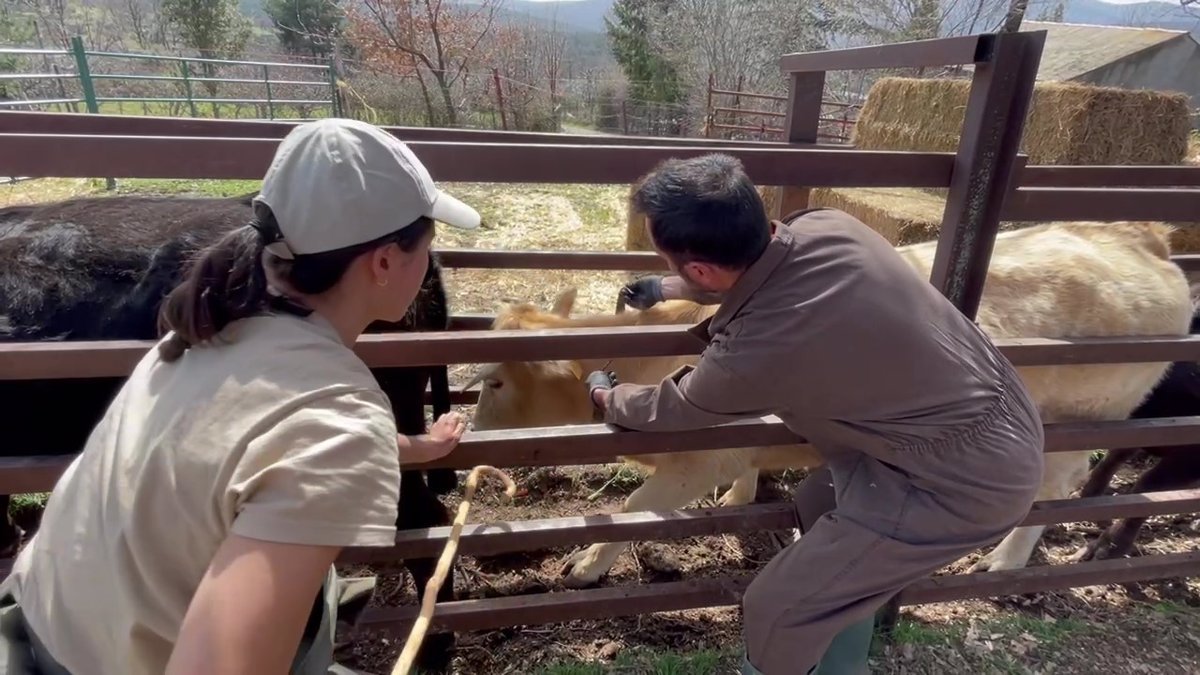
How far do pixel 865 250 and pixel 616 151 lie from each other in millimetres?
827

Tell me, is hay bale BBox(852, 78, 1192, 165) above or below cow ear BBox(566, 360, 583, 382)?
above

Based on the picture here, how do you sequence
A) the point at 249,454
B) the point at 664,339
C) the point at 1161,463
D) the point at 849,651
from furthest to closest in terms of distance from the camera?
1. the point at 1161,463
2. the point at 849,651
3. the point at 664,339
4. the point at 249,454

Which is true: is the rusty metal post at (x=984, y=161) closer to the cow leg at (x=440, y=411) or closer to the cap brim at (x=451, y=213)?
the cap brim at (x=451, y=213)

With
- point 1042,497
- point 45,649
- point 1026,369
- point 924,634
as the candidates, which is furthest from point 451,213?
point 1042,497

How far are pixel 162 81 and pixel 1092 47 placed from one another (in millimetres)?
29949

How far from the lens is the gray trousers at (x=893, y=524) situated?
205cm

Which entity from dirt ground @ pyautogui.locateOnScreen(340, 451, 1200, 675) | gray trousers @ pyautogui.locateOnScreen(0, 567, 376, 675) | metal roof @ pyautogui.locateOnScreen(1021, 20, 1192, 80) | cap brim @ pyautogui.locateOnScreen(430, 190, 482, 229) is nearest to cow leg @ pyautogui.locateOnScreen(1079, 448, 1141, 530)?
dirt ground @ pyautogui.locateOnScreen(340, 451, 1200, 675)

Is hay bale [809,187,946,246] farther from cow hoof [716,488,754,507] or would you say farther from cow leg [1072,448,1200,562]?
cow hoof [716,488,754,507]

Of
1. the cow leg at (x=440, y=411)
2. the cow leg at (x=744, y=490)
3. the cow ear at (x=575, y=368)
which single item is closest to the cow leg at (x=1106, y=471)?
the cow leg at (x=744, y=490)

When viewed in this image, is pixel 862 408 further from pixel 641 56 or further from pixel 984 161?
pixel 641 56

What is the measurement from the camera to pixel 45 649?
1.33m

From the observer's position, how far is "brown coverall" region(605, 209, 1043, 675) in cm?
196

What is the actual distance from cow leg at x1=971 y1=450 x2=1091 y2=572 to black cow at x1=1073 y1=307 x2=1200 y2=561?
24cm

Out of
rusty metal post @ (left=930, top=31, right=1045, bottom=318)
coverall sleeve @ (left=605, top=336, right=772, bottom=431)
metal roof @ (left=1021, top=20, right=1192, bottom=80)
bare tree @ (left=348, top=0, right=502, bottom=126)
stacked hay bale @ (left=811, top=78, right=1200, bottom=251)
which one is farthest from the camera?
A: metal roof @ (left=1021, top=20, right=1192, bottom=80)
